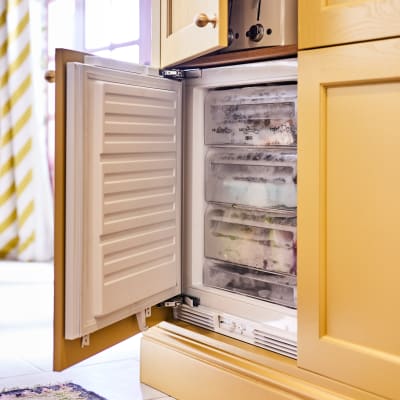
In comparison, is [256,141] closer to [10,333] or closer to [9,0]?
[10,333]

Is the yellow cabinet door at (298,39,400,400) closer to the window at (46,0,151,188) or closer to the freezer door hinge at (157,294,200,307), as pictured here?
the freezer door hinge at (157,294,200,307)

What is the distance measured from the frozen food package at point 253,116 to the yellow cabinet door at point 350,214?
24 cm

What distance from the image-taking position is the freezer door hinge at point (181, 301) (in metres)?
1.90

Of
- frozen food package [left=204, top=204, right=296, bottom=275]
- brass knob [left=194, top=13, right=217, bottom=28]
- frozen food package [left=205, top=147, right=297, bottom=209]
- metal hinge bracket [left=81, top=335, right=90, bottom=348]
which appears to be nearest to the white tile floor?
metal hinge bracket [left=81, top=335, right=90, bottom=348]

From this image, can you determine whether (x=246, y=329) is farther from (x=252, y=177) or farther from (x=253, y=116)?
(x=253, y=116)

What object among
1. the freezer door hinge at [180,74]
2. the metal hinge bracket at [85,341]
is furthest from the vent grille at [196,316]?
the freezer door hinge at [180,74]

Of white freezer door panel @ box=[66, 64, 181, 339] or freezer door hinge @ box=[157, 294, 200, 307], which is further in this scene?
freezer door hinge @ box=[157, 294, 200, 307]

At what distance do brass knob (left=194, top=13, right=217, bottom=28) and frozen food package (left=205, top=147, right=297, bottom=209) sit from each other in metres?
0.45

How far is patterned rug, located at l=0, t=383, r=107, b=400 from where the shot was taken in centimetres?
183

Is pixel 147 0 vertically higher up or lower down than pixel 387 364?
higher up

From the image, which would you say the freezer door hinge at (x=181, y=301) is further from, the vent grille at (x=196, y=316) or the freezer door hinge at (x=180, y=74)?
the freezer door hinge at (x=180, y=74)

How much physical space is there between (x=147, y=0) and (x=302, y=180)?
1910mm

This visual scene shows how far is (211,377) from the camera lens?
1.76 metres

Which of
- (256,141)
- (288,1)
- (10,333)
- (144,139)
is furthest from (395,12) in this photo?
(10,333)
